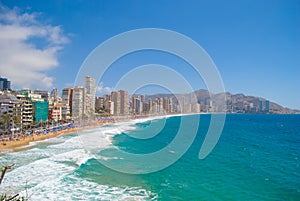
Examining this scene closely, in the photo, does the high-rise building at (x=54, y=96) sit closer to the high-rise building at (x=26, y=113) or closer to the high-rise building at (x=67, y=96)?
the high-rise building at (x=67, y=96)

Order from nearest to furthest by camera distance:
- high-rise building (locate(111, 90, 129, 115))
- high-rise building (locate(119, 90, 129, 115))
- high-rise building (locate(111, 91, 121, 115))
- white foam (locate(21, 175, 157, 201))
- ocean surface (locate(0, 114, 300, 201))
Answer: white foam (locate(21, 175, 157, 201)) < ocean surface (locate(0, 114, 300, 201)) < high-rise building (locate(111, 90, 129, 115)) < high-rise building (locate(111, 91, 121, 115)) < high-rise building (locate(119, 90, 129, 115))

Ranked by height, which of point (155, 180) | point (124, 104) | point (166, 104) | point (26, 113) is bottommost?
point (155, 180)

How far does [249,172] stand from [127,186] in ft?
30.8

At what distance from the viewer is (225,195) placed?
1236 cm

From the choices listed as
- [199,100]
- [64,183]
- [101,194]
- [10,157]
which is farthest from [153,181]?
[199,100]

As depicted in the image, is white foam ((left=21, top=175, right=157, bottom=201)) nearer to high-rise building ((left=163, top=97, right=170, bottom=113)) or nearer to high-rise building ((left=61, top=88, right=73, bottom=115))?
high-rise building ((left=61, top=88, right=73, bottom=115))

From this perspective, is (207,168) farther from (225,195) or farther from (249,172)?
(225,195)

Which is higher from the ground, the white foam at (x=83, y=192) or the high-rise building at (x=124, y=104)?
the high-rise building at (x=124, y=104)

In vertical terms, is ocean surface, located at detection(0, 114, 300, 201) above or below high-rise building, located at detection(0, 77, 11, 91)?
below

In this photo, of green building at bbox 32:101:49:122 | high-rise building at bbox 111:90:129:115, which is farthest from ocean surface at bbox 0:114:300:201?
high-rise building at bbox 111:90:129:115

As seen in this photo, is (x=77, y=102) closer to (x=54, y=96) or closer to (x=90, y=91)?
(x=90, y=91)

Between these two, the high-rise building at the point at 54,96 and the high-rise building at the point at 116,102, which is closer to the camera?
the high-rise building at the point at 54,96

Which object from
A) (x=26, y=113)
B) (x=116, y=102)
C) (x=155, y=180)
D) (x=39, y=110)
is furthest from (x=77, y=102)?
(x=155, y=180)

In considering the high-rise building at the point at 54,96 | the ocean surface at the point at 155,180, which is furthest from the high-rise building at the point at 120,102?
the ocean surface at the point at 155,180
